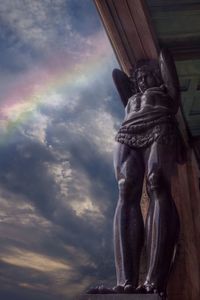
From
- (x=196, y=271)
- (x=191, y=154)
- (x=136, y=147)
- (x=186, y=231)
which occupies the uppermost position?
(x=191, y=154)

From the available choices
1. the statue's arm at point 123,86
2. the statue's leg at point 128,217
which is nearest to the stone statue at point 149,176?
the statue's leg at point 128,217

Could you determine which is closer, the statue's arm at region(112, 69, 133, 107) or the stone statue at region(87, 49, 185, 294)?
the stone statue at region(87, 49, 185, 294)

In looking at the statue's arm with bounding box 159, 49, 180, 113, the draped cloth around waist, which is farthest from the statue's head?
the draped cloth around waist

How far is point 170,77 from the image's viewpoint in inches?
132

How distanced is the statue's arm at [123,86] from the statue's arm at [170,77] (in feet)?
1.36

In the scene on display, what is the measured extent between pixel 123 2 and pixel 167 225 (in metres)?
2.24

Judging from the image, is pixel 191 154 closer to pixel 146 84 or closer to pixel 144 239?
pixel 146 84

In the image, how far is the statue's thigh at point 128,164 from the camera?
2908 millimetres

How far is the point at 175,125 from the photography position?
311cm

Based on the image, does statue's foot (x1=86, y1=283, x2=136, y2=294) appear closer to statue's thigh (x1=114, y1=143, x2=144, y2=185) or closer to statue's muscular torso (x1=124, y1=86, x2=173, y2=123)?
statue's thigh (x1=114, y1=143, x2=144, y2=185)

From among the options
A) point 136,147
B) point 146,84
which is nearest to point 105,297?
point 136,147

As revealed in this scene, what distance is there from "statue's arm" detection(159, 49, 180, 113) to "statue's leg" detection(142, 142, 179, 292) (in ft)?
1.80

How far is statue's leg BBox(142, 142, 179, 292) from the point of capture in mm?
2461

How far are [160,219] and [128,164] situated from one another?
543 millimetres
